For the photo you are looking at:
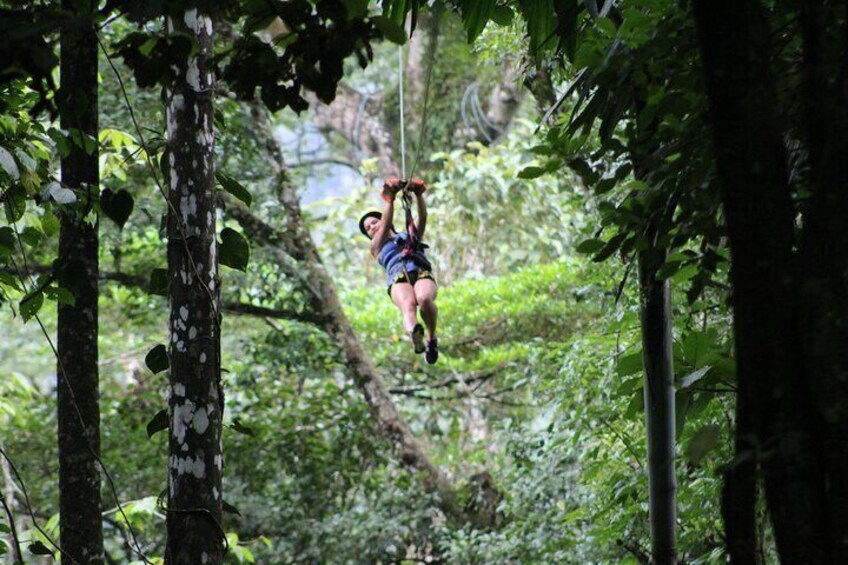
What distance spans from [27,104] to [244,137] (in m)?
4.67

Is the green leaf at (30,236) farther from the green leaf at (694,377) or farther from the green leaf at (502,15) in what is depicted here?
the green leaf at (694,377)

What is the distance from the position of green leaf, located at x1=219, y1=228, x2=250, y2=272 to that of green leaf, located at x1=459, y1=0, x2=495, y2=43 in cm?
60

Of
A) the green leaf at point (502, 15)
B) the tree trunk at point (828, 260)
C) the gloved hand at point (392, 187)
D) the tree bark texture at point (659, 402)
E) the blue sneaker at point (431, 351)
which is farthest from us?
the blue sneaker at point (431, 351)

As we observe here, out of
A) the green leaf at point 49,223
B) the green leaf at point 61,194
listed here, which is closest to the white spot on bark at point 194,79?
the green leaf at point 61,194

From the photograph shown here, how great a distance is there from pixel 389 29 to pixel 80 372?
4.22 feet

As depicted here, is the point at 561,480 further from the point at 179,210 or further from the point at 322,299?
the point at 179,210

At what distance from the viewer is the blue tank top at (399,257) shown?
563 centimetres

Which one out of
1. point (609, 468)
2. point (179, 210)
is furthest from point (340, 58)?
point (609, 468)

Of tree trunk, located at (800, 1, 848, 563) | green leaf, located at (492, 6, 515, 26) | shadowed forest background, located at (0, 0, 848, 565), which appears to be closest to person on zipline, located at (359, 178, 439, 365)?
shadowed forest background, located at (0, 0, 848, 565)

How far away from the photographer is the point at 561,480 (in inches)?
248

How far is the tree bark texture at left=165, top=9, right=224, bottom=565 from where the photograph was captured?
6.25ft

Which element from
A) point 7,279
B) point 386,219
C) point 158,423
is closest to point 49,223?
point 7,279

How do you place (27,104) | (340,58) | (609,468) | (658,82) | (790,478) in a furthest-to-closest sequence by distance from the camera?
(609,468) < (27,104) < (658,82) < (340,58) < (790,478)

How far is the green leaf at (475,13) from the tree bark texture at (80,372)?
0.74 m
